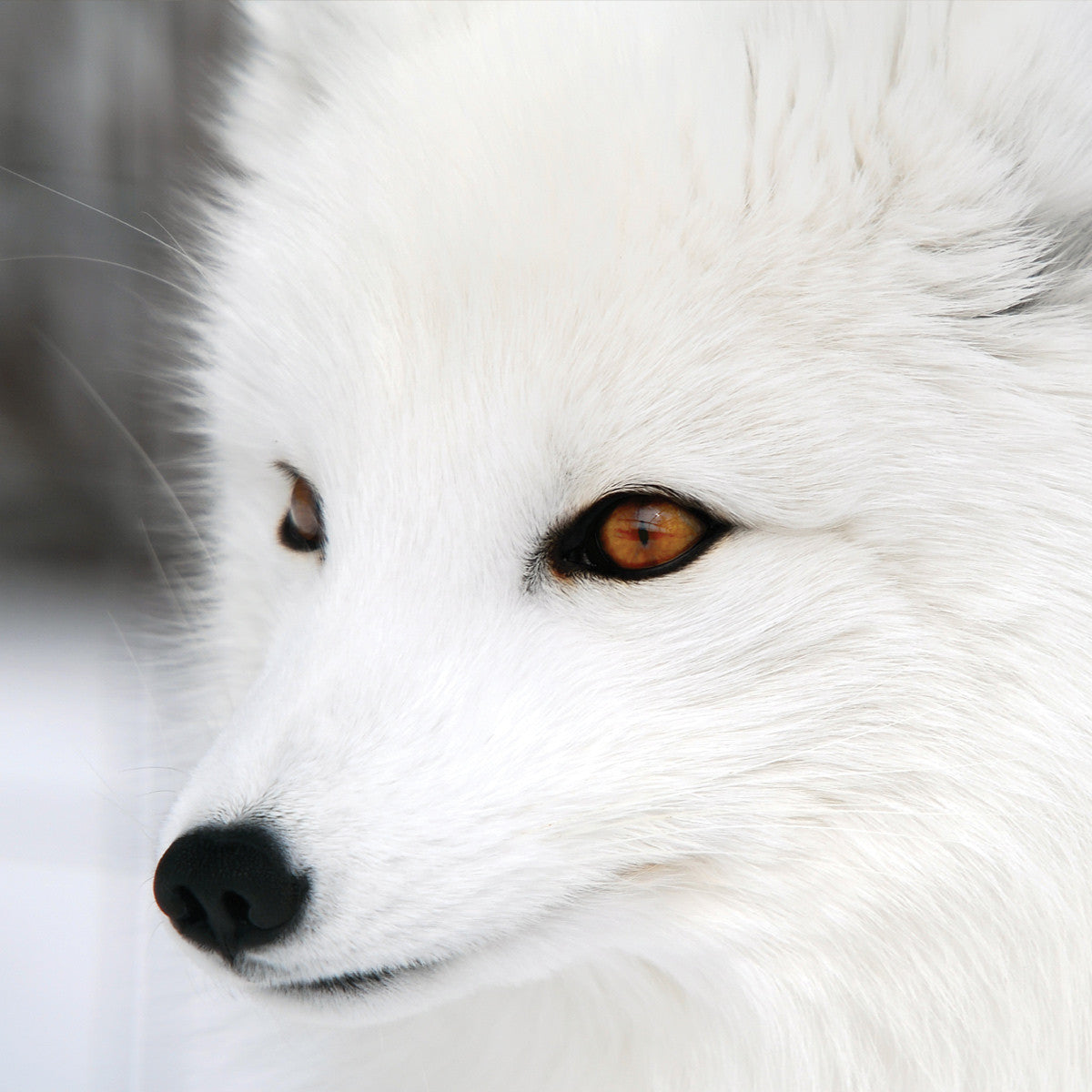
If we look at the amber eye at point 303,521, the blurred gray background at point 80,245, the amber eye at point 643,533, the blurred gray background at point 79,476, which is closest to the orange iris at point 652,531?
the amber eye at point 643,533

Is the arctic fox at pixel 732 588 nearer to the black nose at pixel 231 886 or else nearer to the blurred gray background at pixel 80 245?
the black nose at pixel 231 886

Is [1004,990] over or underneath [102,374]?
underneath

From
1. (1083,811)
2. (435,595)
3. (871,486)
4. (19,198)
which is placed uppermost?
(19,198)

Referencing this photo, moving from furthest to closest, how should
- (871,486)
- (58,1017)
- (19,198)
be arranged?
(19,198), (58,1017), (871,486)

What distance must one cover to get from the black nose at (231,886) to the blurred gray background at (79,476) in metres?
1.00

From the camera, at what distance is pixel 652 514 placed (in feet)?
2.81

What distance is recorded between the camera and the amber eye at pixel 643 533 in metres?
0.85

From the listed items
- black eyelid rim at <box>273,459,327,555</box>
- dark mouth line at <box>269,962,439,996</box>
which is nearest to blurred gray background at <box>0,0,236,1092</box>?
black eyelid rim at <box>273,459,327,555</box>

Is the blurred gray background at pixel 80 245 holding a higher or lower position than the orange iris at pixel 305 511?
higher

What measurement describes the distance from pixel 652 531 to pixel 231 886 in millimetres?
388

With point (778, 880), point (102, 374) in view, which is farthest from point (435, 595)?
point (102, 374)

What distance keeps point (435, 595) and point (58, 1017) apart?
142 cm

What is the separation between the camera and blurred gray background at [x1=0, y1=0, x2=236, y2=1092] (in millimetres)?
1910

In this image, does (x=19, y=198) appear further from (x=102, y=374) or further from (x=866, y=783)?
(x=866, y=783)
